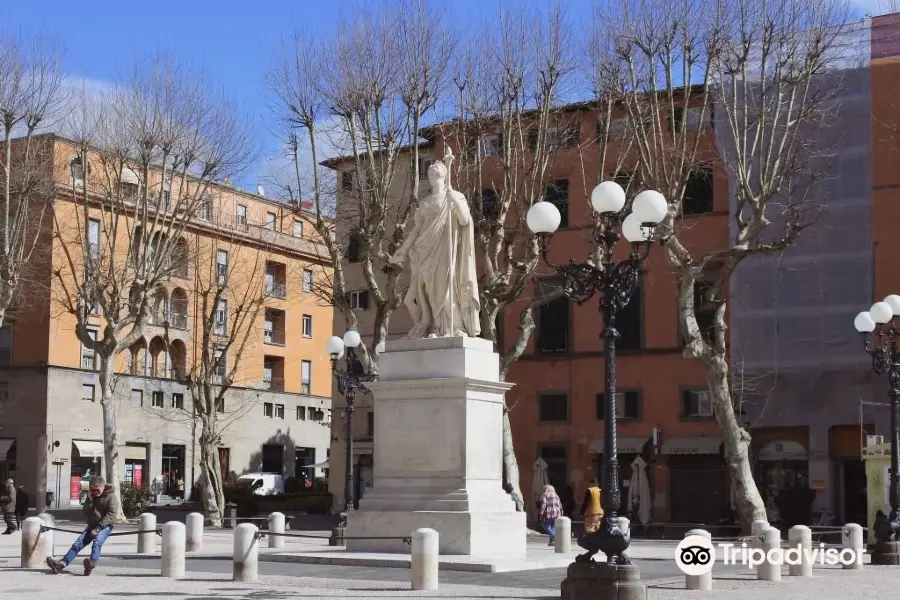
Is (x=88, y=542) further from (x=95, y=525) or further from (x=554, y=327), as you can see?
(x=554, y=327)

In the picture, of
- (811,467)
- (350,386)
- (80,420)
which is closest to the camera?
(350,386)

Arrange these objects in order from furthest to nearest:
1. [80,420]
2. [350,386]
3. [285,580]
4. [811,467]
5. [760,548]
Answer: [80,420] → [811,467] → [350,386] → [760,548] → [285,580]

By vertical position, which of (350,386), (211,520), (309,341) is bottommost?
(211,520)

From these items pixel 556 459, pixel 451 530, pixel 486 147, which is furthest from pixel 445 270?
pixel 556 459

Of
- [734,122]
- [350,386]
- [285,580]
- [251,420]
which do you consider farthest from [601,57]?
[251,420]

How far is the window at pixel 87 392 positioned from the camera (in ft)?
183

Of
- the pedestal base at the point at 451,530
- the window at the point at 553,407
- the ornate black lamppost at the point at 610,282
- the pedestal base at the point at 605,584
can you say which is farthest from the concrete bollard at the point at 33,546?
the window at the point at 553,407

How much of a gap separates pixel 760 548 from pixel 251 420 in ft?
155

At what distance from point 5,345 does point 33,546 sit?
123 ft

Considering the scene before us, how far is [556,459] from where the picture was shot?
42.2m

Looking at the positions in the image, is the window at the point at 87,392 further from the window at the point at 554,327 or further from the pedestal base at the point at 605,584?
the pedestal base at the point at 605,584

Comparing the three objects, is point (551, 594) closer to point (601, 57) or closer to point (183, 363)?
point (601, 57)

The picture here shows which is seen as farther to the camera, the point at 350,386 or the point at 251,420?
the point at 251,420

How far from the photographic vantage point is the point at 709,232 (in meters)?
40.2
